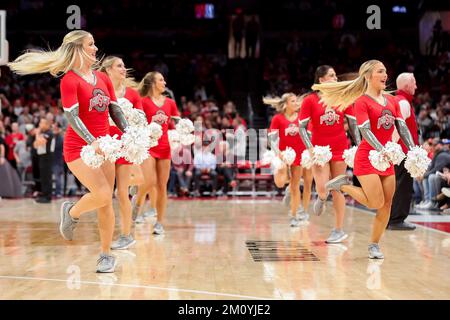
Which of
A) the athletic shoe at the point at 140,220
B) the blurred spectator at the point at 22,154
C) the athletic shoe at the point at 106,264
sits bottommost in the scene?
the athletic shoe at the point at 140,220

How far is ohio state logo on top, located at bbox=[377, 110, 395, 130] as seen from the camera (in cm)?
599

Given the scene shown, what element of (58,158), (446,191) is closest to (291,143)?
(446,191)

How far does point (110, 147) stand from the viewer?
488cm

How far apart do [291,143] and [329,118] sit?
1572 millimetres

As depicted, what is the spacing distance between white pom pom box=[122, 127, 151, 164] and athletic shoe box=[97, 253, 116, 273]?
872 millimetres

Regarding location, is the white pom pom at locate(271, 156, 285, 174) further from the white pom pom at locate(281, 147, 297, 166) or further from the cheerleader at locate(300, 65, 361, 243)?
the cheerleader at locate(300, 65, 361, 243)

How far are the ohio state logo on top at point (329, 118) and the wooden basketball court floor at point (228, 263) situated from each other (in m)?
1.36

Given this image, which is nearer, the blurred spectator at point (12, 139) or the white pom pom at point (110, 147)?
the white pom pom at point (110, 147)

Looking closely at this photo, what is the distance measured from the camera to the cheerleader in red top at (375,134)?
5.90m

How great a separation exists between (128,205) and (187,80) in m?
14.0

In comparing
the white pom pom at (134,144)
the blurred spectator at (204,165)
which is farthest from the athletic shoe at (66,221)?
the blurred spectator at (204,165)

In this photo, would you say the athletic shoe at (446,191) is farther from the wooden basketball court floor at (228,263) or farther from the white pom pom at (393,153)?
the white pom pom at (393,153)

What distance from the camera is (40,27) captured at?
2225 centimetres
